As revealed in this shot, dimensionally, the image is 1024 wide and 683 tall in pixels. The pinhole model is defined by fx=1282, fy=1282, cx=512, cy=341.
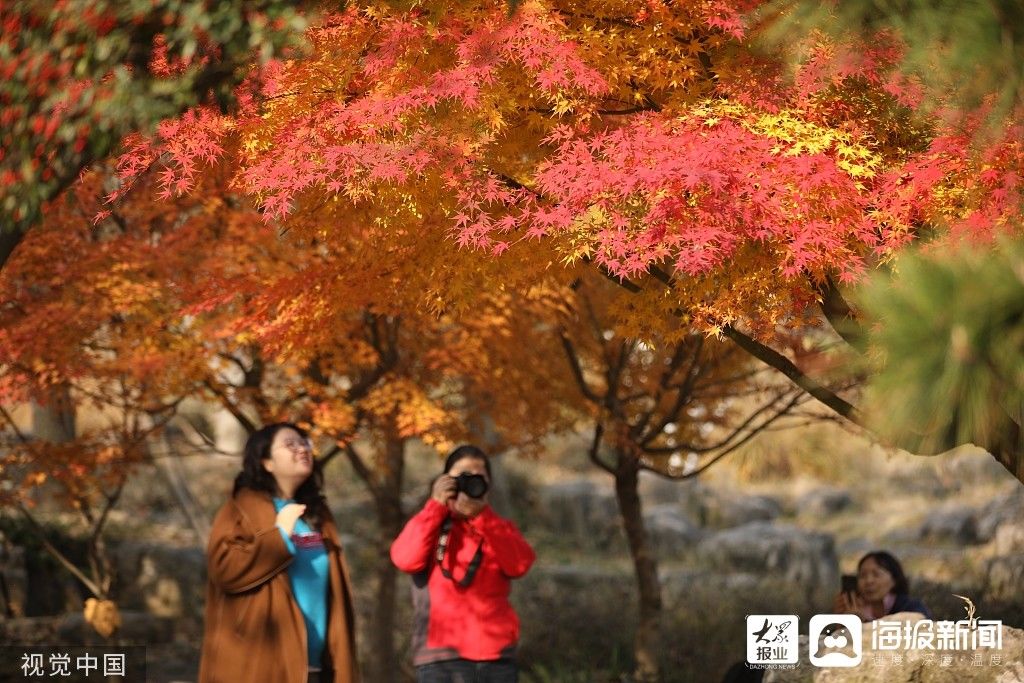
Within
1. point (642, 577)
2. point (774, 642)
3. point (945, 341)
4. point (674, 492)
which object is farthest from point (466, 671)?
point (674, 492)

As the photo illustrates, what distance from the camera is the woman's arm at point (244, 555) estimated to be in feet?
16.6

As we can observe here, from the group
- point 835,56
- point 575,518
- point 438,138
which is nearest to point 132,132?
point 438,138

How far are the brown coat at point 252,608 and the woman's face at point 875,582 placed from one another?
2720mm

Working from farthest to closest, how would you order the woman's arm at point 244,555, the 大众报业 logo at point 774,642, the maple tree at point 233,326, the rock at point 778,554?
1. the rock at point 778,554
2. the maple tree at point 233,326
3. the 大众报业 logo at point 774,642
4. the woman's arm at point 244,555

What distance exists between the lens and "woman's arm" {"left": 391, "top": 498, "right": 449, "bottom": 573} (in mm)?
5359

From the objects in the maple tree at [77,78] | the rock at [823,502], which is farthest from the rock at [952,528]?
the maple tree at [77,78]

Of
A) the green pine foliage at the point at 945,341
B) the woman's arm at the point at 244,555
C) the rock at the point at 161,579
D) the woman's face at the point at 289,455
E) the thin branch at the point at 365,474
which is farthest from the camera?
the rock at the point at 161,579

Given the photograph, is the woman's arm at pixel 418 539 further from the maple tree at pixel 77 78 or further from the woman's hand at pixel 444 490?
the maple tree at pixel 77 78

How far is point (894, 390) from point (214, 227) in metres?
6.38

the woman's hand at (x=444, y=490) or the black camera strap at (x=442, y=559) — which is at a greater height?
the woman's hand at (x=444, y=490)

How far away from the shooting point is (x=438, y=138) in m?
5.21

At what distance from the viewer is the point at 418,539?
17.6ft

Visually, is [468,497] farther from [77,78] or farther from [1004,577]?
[1004,577]

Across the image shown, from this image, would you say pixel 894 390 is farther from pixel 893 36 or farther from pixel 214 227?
pixel 214 227
